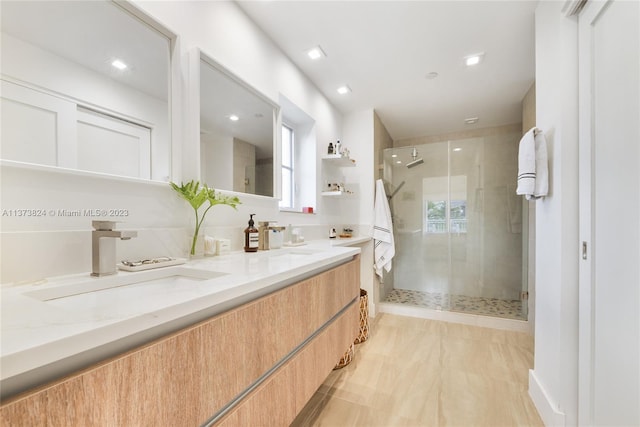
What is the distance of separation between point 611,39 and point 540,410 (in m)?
1.81

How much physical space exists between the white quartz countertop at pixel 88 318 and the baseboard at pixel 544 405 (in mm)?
1551

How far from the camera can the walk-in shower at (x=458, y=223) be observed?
3248mm

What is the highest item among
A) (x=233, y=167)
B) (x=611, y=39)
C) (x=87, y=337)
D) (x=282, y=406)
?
(x=611, y=39)

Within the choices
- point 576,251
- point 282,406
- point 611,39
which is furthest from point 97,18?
point 576,251

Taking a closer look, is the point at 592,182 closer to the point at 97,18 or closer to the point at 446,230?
the point at 97,18

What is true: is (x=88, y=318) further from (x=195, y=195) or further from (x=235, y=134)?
(x=235, y=134)

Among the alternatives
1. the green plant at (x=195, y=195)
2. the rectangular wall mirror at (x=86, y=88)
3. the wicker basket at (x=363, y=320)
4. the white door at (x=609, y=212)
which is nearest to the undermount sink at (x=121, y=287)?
the green plant at (x=195, y=195)

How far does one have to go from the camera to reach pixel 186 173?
1.23 meters

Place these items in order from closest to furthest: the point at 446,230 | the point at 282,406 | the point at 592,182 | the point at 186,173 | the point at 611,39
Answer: the point at 282,406, the point at 611,39, the point at 592,182, the point at 186,173, the point at 446,230

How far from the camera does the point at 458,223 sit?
3.38 meters

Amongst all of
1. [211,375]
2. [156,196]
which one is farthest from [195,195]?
[211,375]

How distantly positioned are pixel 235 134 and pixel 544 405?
2274 mm

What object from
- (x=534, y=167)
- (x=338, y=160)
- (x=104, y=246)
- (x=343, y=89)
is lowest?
(x=104, y=246)

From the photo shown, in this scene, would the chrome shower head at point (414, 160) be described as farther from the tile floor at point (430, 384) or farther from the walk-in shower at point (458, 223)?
the tile floor at point (430, 384)
